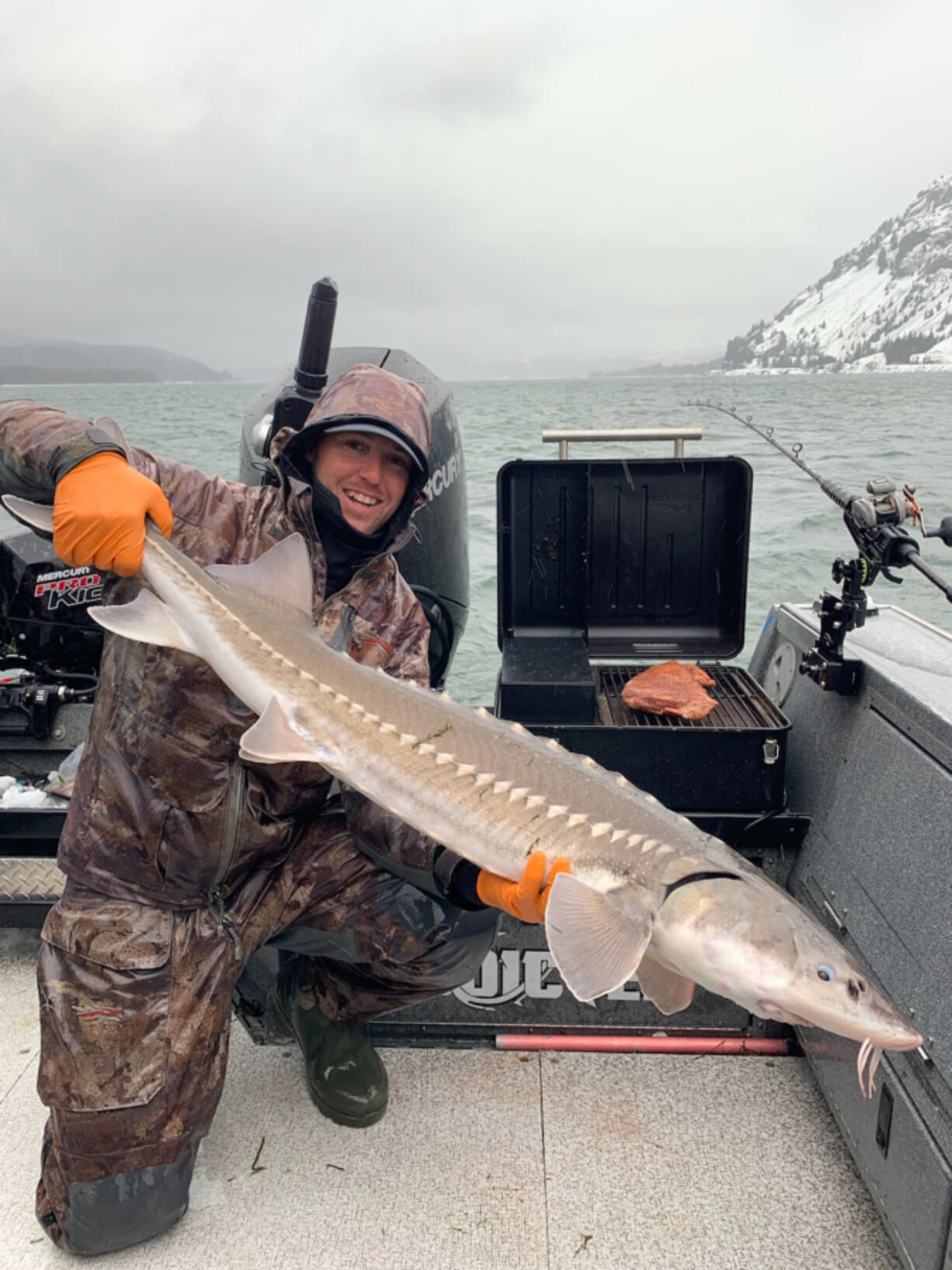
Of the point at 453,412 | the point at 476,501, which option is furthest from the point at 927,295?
the point at 453,412

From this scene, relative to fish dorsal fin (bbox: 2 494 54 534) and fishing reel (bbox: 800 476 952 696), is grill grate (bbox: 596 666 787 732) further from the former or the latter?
fish dorsal fin (bbox: 2 494 54 534)

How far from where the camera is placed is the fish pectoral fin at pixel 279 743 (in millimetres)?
1820

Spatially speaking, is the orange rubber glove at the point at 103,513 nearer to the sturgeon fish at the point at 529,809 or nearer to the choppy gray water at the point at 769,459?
the sturgeon fish at the point at 529,809

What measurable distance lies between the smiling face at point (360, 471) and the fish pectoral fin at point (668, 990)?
1.27 meters

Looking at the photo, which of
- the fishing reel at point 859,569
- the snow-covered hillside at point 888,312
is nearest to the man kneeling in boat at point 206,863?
the fishing reel at point 859,569

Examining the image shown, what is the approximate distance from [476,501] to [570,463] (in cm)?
1120

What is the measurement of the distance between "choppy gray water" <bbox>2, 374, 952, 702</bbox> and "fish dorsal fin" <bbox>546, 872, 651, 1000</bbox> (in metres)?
3.17

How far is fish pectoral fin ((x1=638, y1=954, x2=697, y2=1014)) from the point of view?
1771 millimetres

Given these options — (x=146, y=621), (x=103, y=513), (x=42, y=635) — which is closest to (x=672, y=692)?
(x=146, y=621)

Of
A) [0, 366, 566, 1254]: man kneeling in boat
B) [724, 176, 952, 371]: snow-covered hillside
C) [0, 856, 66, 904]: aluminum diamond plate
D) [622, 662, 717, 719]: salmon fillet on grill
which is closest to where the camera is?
[0, 366, 566, 1254]: man kneeling in boat

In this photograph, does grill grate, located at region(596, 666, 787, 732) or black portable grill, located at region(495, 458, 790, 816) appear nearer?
grill grate, located at region(596, 666, 787, 732)

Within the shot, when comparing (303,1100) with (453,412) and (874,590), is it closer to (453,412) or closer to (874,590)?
(453,412)

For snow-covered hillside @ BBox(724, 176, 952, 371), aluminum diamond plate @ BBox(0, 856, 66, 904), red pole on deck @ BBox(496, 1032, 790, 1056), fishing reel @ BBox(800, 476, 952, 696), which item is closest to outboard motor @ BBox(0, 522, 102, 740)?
aluminum diamond plate @ BBox(0, 856, 66, 904)

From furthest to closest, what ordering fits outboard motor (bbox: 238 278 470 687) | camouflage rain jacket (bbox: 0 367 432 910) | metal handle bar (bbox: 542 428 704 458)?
outboard motor (bbox: 238 278 470 687) < metal handle bar (bbox: 542 428 704 458) < camouflage rain jacket (bbox: 0 367 432 910)
